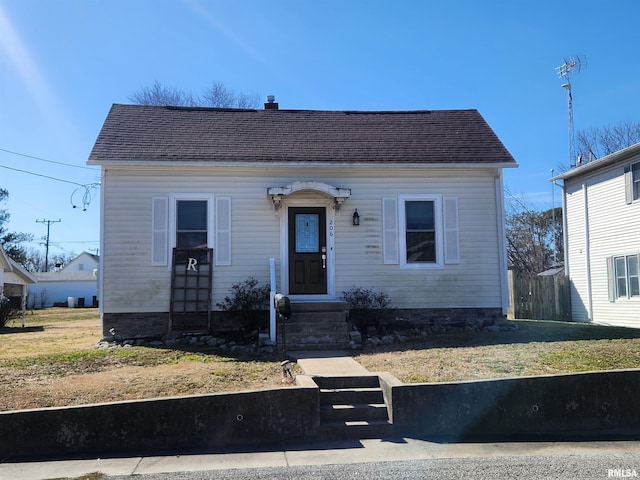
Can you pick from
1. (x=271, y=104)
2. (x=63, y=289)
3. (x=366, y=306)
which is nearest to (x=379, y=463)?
(x=366, y=306)

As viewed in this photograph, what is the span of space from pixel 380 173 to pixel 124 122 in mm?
6049

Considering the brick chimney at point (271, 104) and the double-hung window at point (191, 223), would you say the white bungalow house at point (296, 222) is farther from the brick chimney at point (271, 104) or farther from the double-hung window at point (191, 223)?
the brick chimney at point (271, 104)

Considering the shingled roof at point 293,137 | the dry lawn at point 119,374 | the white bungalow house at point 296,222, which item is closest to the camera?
the dry lawn at point 119,374

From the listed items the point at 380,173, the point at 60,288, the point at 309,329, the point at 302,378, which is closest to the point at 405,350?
the point at 309,329

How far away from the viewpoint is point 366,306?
11516mm

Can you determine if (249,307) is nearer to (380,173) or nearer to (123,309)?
(123,309)

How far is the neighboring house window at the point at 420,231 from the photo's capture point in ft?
38.9

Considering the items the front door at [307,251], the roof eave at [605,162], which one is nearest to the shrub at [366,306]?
the front door at [307,251]

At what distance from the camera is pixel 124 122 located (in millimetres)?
12531

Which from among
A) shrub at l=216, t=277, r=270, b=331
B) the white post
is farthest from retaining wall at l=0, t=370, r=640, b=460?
shrub at l=216, t=277, r=270, b=331

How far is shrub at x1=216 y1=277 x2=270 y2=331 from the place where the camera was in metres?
11.2

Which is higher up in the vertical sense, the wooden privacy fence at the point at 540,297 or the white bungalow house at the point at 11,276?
the white bungalow house at the point at 11,276

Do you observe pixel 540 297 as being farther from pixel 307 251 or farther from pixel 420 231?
pixel 307 251

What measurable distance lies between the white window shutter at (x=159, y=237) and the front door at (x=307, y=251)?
8.62ft
